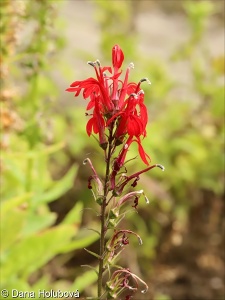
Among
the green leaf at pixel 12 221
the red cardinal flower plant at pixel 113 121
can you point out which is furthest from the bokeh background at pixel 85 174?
the red cardinal flower plant at pixel 113 121

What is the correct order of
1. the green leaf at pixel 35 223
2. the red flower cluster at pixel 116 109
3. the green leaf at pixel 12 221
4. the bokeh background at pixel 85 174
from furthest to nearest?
the green leaf at pixel 35 223, the bokeh background at pixel 85 174, the green leaf at pixel 12 221, the red flower cluster at pixel 116 109

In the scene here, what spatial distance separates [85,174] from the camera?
3.81 meters

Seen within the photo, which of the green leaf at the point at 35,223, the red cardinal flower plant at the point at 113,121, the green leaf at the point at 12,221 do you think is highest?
A: the red cardinal flower plant at the point at 113,121

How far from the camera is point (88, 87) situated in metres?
1.37

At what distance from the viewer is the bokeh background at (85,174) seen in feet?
7.99

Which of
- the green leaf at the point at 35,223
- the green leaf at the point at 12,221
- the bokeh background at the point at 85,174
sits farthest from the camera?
the green leaf at the point at 35,223

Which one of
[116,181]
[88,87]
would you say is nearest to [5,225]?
[116,181]

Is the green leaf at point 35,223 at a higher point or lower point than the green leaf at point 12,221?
lower

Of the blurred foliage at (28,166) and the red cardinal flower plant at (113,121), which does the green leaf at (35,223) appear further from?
the red cardinal flower plant at (113,121)

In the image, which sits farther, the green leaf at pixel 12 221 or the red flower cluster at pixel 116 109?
the green leaf at pixel 12 221

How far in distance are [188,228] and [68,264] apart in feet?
2.65

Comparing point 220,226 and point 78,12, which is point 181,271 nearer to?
point 220,226

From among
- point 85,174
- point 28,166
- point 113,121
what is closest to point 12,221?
point 28,166

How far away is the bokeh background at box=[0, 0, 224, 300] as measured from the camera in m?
2.44
